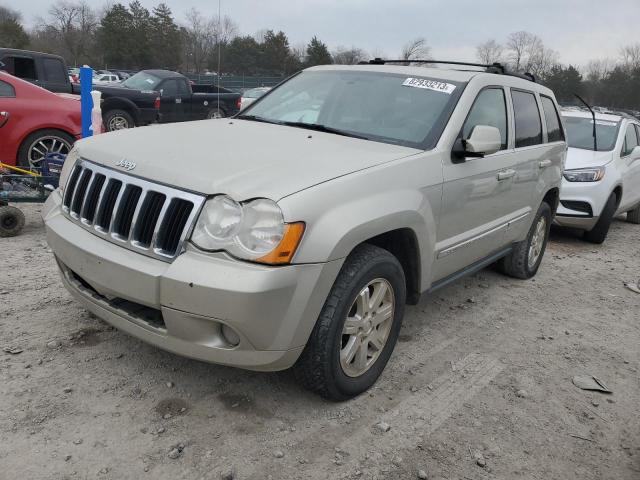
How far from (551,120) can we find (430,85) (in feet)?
6.81

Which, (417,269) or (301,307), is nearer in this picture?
(301,307)

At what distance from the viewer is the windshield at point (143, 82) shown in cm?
1471

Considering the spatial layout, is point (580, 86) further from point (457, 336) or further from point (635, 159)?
point (457, 336)

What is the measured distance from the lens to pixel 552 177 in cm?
519

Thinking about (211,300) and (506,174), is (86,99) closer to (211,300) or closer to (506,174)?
(506,174)

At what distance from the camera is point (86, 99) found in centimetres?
679

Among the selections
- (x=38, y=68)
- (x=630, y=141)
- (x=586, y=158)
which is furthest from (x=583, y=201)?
(x=38, y=68)

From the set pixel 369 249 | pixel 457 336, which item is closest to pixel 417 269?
pixel 369 249

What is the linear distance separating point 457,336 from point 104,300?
96.1 inches

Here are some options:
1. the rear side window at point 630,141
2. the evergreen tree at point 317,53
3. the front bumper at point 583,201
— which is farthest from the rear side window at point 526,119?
the evergreen tree at point 317,53

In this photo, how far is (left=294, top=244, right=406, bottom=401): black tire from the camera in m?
2.68

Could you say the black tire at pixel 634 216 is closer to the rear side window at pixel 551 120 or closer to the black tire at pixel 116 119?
the rear side window at pixel 551 120

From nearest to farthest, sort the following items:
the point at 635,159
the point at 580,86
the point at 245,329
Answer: the point at 245,329, the point at 635,159, the point at 580,86

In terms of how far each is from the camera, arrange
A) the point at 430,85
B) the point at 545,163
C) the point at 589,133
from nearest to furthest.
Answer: the point at 430,85
the point at 545,163
the point at 589,133
